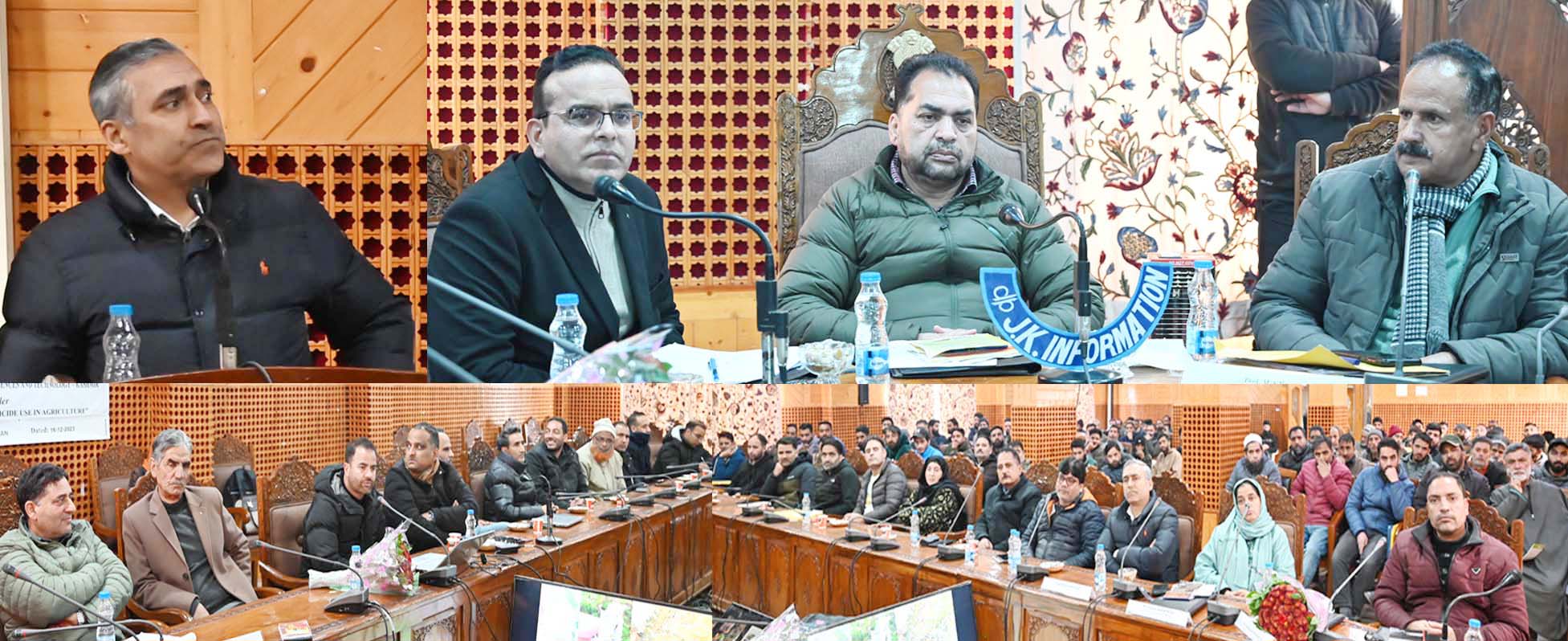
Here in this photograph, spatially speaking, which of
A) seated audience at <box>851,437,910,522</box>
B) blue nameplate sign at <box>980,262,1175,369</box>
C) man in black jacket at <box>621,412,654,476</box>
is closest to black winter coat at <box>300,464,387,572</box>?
man in black jacket at <box>621,412,654,476</box>

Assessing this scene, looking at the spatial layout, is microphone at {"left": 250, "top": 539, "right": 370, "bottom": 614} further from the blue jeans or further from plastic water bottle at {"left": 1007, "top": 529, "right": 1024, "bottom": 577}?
the blue jeans

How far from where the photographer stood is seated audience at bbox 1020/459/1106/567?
14.8 feet

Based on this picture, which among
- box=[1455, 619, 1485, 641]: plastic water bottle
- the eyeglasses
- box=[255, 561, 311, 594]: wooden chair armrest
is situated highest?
the eyeglasses

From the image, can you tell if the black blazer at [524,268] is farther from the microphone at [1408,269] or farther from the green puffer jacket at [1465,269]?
the microphone at [1408,269]

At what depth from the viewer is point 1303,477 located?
12.4 ft

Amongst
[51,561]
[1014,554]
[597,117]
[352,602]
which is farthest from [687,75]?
[1014,554]

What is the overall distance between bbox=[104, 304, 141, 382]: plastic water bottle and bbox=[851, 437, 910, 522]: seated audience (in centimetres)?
275

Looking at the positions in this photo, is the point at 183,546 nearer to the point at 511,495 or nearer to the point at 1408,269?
the point at 511,495

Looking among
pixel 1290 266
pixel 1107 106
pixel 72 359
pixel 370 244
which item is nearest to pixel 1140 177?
pixel 1107 106

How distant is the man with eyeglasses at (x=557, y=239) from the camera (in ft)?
7.63

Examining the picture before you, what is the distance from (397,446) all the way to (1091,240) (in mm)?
2690

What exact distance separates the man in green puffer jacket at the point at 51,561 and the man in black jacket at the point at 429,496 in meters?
0.95

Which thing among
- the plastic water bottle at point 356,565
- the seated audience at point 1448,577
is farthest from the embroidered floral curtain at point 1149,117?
the plastic water bottle at point 356,565

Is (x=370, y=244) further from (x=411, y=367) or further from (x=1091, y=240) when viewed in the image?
(x=1091, y=240)
